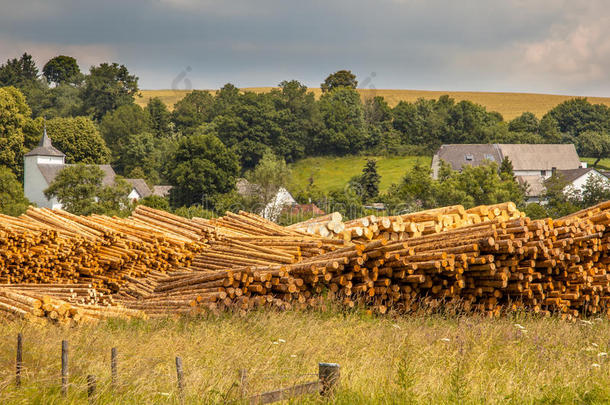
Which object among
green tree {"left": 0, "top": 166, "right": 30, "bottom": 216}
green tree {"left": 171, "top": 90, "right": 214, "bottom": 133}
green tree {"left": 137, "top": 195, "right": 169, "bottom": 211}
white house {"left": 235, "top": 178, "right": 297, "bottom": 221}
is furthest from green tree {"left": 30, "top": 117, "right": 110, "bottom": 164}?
green tree {"left": 0, "top": 166, "right": 30, "bottom": 216}

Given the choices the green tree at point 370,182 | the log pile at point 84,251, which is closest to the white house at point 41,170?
the green tree at point 370,182

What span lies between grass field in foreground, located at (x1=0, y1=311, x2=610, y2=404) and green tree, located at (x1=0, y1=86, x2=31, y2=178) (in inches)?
2527

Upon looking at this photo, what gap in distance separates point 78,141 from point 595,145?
6669 cm

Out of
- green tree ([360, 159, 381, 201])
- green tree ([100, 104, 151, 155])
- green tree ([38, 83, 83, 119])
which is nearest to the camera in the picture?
green tree ([360, 159, 381, 201])

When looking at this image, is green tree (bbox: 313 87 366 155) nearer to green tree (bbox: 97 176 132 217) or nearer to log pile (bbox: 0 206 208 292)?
green tree (bbox: 97 176 132 217)

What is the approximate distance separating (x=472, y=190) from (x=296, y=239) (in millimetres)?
36486

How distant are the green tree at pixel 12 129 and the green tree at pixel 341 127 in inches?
1385

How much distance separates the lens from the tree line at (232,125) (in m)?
71.6

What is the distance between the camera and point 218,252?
15.1m

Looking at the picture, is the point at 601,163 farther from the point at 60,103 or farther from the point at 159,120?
the point at 60,103

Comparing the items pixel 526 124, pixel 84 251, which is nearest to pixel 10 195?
pixel 84 251

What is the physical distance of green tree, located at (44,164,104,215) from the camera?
1694 inches

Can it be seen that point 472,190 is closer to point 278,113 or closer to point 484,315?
point 484,315

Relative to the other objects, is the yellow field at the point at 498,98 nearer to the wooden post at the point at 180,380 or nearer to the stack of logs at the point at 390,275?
the stack of logs at the point at 390,275
